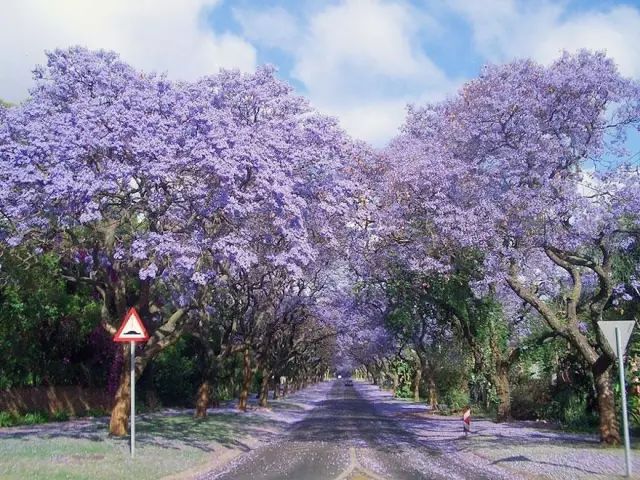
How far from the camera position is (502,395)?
Answer: 32188mm

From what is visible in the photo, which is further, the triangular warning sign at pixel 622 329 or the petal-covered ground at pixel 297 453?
the petal-covered ground at pixel 297 453

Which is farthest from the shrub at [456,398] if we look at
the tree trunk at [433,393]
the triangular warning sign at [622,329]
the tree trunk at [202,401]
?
the triangular warning sign at [622,329]

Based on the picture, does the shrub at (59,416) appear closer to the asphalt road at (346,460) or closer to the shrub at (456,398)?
the asphalt road at (346,460)

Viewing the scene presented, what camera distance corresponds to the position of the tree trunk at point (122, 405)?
20.1 m

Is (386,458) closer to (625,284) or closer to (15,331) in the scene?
(625,284)

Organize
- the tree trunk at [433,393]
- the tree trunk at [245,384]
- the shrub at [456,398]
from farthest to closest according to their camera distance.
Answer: the tree trunk at [433,393] < the shrub at [456,398] < the tree trunk at [245,384]

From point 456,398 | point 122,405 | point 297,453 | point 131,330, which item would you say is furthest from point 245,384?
point 131,330

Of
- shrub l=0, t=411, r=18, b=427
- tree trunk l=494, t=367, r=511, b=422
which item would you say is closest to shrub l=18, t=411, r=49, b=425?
shrub l=0, t=411, r=18, b=427

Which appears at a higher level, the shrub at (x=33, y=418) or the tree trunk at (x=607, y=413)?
the tree trunk at (x=607, y=413)

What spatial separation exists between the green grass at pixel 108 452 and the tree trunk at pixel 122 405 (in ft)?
1.27

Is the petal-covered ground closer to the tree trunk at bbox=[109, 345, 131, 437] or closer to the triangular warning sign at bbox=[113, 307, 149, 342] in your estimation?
the tree trunk at bbox=[109, 345, 131, 437]

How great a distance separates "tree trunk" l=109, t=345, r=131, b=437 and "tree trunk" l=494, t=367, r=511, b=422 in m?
18.1

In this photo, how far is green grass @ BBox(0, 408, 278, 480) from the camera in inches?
550

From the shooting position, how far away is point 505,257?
2047 centimetres
